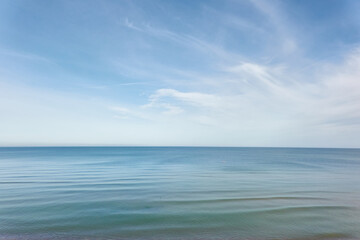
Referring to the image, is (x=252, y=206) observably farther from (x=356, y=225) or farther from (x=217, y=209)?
(x=356, y=225)

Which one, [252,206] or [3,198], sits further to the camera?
[3,198]

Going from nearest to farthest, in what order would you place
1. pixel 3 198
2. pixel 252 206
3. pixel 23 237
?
pixel 23 237 < pixel 252 206 < pixel 3 198

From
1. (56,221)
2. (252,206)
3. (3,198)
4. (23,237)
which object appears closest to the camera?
(23,237)

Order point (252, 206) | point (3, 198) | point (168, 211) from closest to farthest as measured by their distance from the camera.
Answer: point (168, 211) < point (252, 206) < point (3, 198)

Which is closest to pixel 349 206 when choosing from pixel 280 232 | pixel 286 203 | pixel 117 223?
pixel 286 203

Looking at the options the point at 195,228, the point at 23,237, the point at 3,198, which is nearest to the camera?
the point at 23,237

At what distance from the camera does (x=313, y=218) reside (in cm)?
1388

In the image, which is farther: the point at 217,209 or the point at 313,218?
the point at 217,209

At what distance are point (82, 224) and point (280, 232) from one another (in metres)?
11.1

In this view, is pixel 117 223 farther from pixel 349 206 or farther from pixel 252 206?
pixel 349 206

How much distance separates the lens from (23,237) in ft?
36.5

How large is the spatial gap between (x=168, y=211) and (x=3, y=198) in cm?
1479

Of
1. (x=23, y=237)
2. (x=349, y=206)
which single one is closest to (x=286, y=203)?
(x=349, y=206)

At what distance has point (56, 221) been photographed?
13.3m
